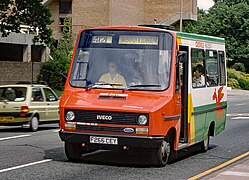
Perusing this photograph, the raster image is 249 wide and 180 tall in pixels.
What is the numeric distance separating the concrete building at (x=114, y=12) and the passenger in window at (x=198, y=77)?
4858 centimetres

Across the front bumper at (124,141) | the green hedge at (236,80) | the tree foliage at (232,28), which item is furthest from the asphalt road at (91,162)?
the tree foliage at (232,28)

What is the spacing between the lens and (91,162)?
12984 millimetres

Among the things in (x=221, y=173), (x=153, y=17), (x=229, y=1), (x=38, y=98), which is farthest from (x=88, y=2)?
(x=221, y=173)

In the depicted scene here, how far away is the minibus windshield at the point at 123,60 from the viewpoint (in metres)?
12.8

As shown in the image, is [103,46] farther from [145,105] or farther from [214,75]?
[214,75]

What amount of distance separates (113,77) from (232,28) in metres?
64.1

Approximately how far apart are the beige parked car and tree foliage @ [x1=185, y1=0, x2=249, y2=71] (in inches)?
2088

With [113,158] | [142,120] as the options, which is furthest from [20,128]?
[142,120]

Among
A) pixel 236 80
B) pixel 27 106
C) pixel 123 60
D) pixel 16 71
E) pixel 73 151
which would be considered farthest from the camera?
pixel 236 80

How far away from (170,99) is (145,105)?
0.68 m

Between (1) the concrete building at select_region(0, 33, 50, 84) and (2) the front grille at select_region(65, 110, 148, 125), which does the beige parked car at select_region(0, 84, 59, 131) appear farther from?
(1) the concrete building at select_region(0, 33, 50, 84)

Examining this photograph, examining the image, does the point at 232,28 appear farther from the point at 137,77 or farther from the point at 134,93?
the point at 134,93

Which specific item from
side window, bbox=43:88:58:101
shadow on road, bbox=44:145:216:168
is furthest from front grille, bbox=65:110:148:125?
side window, bbox=43:88:58:101

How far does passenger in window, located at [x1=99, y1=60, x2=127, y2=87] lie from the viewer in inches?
503
